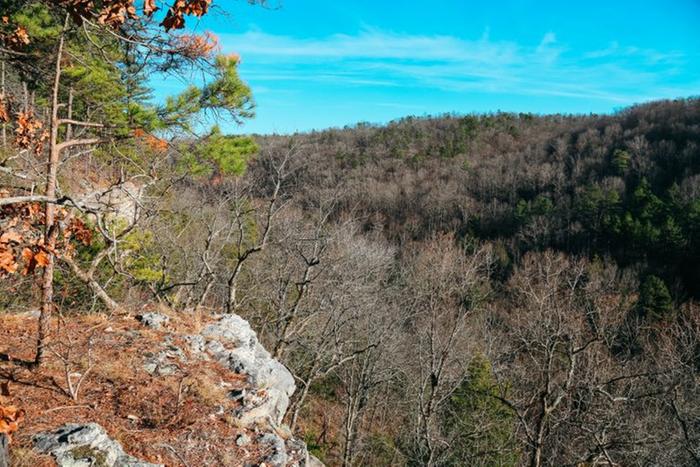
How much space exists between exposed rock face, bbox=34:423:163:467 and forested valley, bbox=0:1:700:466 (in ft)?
0.59

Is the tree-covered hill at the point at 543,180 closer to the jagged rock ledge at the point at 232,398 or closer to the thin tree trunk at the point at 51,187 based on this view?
the jagged rock ledge at the point at 232,398

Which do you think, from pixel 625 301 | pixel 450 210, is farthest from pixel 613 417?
pixel 450 210

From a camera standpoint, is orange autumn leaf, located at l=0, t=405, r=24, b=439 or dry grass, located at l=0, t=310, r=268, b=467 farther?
dry grass, located at l=0, t=310, r=268, b=467

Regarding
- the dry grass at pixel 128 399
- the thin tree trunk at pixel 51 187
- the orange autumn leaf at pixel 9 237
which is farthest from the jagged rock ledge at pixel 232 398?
the orange autumn leaf at pixel 9 237

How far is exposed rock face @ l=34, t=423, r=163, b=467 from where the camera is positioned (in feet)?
11.5

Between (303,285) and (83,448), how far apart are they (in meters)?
6.56

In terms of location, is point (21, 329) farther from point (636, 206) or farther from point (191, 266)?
point (636, 206)

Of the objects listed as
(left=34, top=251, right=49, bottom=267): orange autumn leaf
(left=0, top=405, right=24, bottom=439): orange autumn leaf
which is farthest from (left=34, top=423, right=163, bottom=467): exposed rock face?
(left=34, top=251, right=49, bottom=267): orange autumn leaf

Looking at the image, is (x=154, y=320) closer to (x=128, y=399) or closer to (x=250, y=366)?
(x=250, y=366)

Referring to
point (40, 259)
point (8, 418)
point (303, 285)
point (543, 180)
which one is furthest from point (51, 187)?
point (543, 180)

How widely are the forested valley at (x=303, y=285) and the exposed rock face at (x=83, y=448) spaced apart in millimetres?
181

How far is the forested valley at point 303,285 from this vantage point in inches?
173

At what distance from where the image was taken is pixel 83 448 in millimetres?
3582

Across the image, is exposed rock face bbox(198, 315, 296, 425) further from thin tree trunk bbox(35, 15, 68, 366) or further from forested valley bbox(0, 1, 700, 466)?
thin tree trunk bbox(35, 15, 68, 366)
